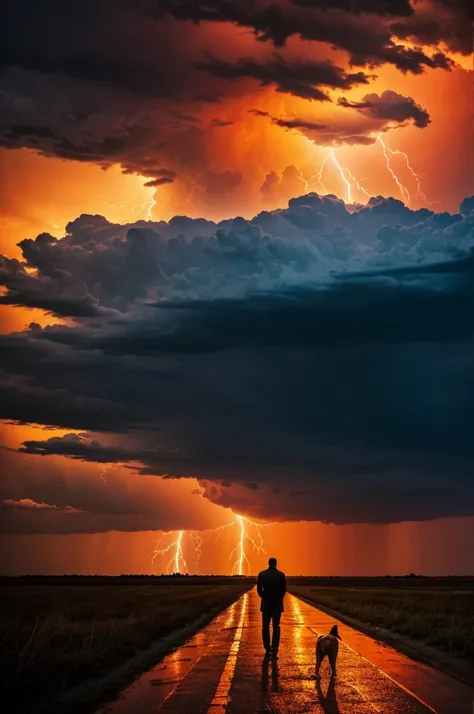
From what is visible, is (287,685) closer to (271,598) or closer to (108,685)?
(108,685)

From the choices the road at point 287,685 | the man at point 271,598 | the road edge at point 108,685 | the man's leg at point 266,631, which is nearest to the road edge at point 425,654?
the road at point 287,685

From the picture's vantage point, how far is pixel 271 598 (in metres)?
22.4

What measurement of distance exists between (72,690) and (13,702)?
220 centimetres

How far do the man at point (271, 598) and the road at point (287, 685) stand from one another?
0.44 metres

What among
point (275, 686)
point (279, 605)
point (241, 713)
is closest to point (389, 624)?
point (279, 605)

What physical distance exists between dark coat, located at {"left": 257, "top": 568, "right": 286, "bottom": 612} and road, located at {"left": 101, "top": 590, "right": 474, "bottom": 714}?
1.10 m

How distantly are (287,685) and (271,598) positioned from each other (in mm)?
7138

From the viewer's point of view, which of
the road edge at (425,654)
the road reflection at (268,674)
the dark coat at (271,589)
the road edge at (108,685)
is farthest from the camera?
the dark coat at (271,589)

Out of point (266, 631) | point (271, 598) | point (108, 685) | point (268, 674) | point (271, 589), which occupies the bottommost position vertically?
point (108, 685)

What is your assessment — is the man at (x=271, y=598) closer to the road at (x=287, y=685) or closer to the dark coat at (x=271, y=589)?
the dark coat at (x=271, y=589)

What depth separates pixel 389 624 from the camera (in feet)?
112

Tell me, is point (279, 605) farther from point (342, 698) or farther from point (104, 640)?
point (342, 698)

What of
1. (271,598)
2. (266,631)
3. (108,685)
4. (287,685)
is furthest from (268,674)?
(271,598)

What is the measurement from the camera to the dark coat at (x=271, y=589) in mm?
22281
